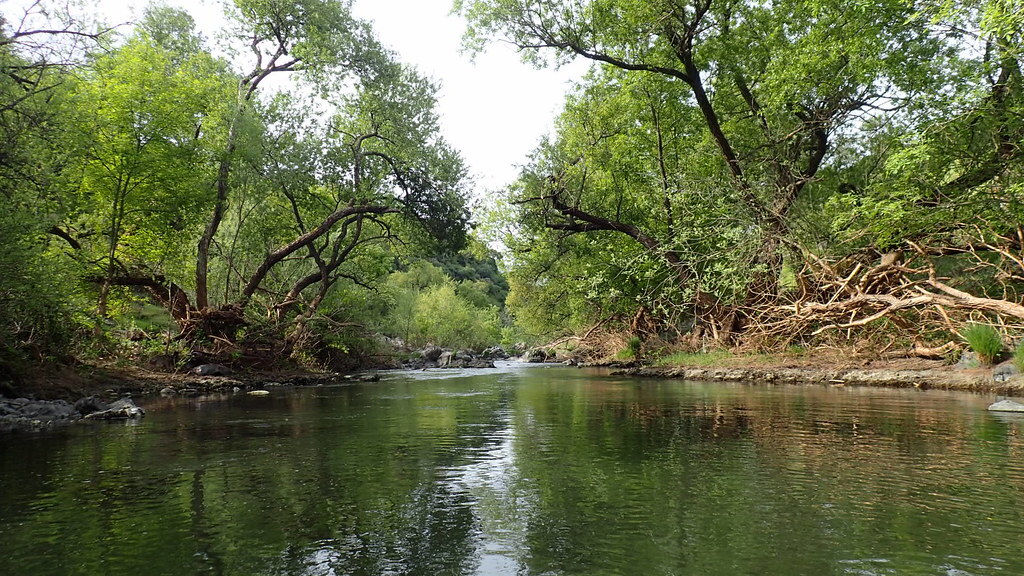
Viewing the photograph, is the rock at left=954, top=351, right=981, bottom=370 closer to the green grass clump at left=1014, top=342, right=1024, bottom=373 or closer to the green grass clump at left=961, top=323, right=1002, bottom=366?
the green grass clump at left=961, top=323, right=1002, bottom=366

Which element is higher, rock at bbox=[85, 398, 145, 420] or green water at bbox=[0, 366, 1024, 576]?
rock at bbox=[85, 398, 145, 420]

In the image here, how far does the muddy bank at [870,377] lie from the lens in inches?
477

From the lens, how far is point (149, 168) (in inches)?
Answer: 730

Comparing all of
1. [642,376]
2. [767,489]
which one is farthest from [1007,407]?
[642,376]

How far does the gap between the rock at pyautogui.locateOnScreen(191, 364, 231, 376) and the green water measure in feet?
34.1

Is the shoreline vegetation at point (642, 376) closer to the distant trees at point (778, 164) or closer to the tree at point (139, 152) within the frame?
the distant trees at point (778, 164)

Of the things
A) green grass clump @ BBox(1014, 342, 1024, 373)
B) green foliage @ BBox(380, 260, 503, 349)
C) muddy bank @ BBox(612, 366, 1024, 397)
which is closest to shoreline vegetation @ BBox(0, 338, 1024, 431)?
muddy bank @ BBox(612, 366, 1024, 397)

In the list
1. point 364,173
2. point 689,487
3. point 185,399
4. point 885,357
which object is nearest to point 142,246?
point 364,173

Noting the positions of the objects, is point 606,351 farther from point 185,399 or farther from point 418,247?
point 185,399

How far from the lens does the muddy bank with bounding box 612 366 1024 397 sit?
12.1 metres

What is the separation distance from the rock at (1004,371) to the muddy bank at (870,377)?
0.18 ft

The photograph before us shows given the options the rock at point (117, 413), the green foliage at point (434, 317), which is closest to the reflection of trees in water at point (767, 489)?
the rock at point (117, 413)

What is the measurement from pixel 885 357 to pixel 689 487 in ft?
47.8

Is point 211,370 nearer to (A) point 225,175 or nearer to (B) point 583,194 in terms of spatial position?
(A) point 225,175
